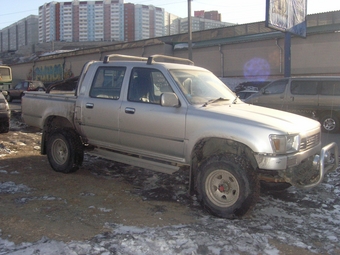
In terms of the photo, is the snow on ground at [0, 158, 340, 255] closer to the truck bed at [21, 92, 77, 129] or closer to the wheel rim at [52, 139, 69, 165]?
the wheel rim at [52, 139, 69, 165]

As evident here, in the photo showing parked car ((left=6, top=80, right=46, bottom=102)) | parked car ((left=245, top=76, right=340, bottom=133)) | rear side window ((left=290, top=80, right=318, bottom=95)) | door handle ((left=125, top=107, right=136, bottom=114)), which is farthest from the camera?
parked car ((left=6, top=80, right=46, bottom=102))

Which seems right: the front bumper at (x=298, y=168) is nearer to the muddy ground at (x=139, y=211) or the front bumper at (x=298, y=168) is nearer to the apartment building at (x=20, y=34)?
the muddy ground at (x=139, y=211)

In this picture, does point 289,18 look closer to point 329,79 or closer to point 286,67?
point 286,67

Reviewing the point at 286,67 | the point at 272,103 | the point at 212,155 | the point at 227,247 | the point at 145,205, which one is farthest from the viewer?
the point at 286,67

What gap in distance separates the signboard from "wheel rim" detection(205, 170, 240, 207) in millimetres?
13559

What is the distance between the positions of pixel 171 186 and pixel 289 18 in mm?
14872

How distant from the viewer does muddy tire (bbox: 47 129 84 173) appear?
232 inches

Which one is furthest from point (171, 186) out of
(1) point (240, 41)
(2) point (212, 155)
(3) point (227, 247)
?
(1) point (240, 41)

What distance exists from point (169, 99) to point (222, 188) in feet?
4.26

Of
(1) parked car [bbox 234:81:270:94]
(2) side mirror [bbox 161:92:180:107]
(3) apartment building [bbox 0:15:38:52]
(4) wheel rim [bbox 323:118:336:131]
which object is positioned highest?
(3) apartment building [bbox 0:15:38:52]

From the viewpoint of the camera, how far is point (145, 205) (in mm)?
4676

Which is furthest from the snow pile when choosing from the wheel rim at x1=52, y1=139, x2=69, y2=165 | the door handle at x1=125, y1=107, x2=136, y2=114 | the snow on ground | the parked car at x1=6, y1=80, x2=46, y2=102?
the parked car at x1=6, y1=80, x2=46, y2=102

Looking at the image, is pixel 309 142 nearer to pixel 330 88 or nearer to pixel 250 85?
pixel 330 88

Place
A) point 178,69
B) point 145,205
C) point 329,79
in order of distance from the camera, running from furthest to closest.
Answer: point 329,79 < point 178,69 < point 145,205
